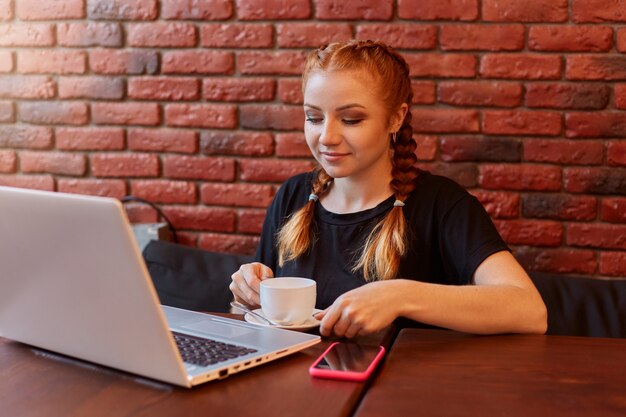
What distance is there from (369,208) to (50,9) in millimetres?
1293

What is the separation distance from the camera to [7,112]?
2459 millimetres

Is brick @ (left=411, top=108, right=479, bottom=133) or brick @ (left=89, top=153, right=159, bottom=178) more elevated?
brick @ (left=411, top=108, right=479, bottom=133)

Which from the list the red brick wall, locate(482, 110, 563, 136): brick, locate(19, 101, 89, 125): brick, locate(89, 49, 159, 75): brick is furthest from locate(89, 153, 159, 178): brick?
locate(482, 110, 563, 136): brick

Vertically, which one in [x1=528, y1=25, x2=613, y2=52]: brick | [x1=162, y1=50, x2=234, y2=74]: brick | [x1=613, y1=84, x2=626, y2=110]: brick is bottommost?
[x1=613, y1=84, x2=626, y2=110]: brick

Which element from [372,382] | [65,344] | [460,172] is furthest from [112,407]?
[460,172]

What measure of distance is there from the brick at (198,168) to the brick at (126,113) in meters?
0.13

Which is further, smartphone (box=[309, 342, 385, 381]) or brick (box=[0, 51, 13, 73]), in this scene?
brick (box=[0, 51, 13, 73])

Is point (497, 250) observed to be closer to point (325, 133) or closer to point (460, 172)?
point (325, 133)

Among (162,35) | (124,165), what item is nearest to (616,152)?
(162,35)

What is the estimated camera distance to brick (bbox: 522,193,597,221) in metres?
2.06

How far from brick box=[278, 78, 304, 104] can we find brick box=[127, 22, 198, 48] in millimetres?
297

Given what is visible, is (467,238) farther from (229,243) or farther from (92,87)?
(92,87)

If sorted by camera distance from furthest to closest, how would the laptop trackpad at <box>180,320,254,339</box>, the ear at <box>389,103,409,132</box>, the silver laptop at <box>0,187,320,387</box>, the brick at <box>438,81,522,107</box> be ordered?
1. the brick at <box>438,81,522,107</box>
2. the ear at <box>389,103,409,132</box>
3. the laptop trackpad at <box>180,320,254,339</box>
4. the silver laptop at <box>0,187,320,387</box>

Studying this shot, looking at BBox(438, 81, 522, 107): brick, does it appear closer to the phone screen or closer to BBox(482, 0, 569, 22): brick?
BBox(482, 0, 569, 22): brick
